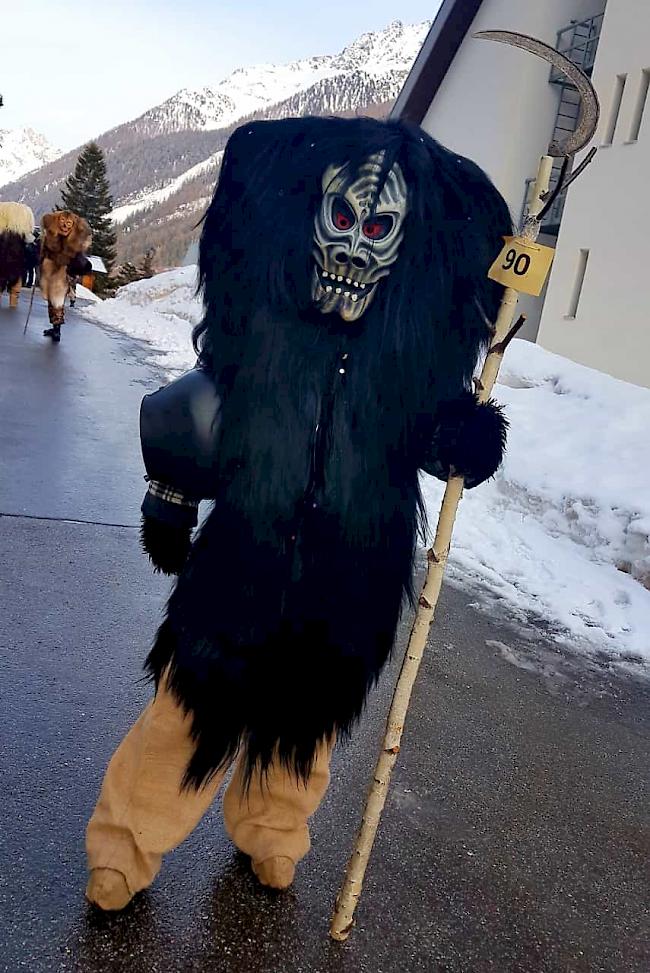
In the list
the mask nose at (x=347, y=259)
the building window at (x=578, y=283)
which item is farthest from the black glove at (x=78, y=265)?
the mask nose at (x=347, y=259)

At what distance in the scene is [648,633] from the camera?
187 inches

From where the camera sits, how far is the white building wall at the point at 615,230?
1388 centimetres

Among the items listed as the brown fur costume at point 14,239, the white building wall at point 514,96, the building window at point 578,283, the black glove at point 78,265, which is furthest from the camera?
the white building wall at point 514,96

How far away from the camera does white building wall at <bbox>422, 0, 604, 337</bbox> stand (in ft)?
57.7

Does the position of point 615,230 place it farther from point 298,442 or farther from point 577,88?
point 298,442

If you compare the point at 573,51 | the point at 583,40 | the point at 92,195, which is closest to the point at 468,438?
the point at 583,40

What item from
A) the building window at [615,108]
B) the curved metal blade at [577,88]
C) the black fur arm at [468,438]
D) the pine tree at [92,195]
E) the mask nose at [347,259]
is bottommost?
the pine tree at [92,195]

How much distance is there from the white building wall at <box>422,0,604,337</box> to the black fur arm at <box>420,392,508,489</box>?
15.6 m

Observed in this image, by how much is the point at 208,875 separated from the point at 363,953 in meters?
0.44

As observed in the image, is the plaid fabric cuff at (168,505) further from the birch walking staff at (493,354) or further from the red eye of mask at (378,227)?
the red eye of mask at (378,227)

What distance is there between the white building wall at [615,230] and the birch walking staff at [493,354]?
1212 centimetres

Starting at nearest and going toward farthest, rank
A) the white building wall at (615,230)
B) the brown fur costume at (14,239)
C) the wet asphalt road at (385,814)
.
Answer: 1. the wet asphalt road at (385,814)
2. the brown fur costume at (14,239)
3. the white building wall at (615,230)

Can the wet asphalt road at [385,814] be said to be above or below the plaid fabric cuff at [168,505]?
below

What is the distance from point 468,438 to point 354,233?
517 millimetres
